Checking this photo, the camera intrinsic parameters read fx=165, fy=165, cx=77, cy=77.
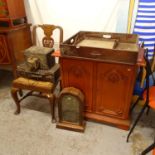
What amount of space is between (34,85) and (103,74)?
0.71m

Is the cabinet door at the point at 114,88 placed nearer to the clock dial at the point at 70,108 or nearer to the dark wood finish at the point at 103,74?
the dark wood finish at the point at 103,74

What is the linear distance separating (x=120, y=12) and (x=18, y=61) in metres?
1.41

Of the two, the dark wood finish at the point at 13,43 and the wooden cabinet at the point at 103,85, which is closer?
the wooden cabinet at the point at 103,85

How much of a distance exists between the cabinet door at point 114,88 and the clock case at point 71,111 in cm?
20

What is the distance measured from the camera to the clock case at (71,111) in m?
1.56

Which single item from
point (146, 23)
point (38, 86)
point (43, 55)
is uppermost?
point (146, 23)

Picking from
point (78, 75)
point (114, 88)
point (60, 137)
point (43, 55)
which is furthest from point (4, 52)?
point (114, 88)

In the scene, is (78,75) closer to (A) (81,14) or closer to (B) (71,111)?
(B) (71,111)

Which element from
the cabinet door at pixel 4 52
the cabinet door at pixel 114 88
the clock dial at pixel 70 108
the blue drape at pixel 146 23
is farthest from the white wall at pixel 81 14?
the clock dial at pixel 70 108

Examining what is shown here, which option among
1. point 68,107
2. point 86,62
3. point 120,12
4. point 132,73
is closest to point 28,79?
point 68,107

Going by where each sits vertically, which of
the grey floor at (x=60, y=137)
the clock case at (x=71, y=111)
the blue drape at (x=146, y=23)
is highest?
the blue drape at (x=146, y=23)

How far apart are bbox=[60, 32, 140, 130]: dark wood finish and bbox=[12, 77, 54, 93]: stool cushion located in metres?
0.15

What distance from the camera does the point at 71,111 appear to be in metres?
1.64

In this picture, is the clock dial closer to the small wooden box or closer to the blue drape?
the small wooden box
